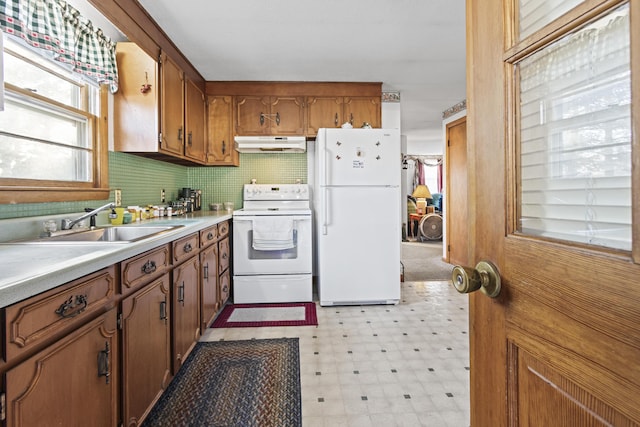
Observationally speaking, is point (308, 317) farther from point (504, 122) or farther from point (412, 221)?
point (412, 221)

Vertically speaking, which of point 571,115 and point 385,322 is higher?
point 571,115

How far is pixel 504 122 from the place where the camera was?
570mm

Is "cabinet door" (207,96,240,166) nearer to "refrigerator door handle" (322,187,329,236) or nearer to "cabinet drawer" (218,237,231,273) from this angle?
"cabinet drawer" (218,237,231,273)

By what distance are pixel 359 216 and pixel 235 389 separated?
1.81 metres

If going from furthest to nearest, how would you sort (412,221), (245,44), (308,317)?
1. (412,221)
2. (308,317)
3. (245,44)

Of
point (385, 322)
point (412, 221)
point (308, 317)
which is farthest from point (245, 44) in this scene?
point (412, 221)

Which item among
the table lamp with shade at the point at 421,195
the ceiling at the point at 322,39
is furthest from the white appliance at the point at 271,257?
the table lamp with shade at the point at 421,195

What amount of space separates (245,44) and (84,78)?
1.18m

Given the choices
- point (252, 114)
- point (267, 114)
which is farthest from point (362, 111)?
point (252, 114)

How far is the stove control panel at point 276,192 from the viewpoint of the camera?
3625mm

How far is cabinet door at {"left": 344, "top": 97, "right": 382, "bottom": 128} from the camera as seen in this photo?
349cm

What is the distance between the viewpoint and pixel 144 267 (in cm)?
142

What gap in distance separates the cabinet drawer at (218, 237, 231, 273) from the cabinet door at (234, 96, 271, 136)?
3.98ft

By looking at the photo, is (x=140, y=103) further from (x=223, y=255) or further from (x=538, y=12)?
(x=538, y=12)
